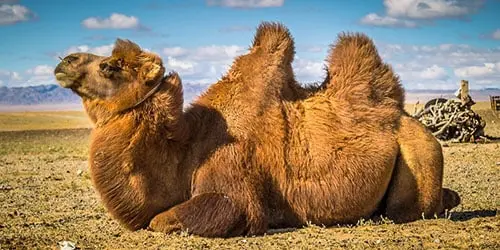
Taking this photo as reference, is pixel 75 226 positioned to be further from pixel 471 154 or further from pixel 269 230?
pixel 471 154

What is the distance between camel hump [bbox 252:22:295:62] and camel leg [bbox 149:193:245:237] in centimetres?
171

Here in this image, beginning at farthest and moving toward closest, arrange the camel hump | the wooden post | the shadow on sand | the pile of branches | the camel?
the wooden post
the pile of branches
the shadow on sand
the camel hump
the camel

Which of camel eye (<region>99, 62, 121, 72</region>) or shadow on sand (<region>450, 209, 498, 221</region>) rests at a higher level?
camel eye (<region>99, 62, 121, 72</region>)

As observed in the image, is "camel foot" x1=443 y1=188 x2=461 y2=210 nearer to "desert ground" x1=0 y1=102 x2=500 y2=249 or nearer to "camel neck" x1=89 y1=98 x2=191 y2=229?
"desert ground" x1=0 y1=102 x2=500 y2=249

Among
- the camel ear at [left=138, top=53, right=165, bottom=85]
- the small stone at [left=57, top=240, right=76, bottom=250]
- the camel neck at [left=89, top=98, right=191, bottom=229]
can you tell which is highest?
the camel ear at [left=138, top=53, right=165, bottom=85]

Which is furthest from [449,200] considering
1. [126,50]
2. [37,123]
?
[37,123]

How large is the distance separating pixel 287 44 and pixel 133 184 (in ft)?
7.26

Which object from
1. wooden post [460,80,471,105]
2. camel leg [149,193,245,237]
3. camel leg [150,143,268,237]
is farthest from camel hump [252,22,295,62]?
wooden post [460,80,471,105]

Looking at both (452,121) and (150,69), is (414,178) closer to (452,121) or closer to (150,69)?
(150,69)

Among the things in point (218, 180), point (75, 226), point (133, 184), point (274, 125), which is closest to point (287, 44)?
point (274, 125)

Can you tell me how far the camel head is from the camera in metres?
6.96

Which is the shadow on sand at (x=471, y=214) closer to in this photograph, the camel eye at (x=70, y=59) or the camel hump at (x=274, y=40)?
the camel hump at (x=274, y=40)

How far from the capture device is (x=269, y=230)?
23.9 feet

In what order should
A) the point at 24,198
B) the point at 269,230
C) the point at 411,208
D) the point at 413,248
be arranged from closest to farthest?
the point at 413,248 < the point at 269,230 < the point at 411,208 < the point at 24,198
